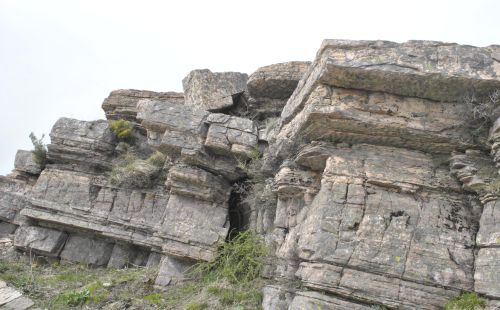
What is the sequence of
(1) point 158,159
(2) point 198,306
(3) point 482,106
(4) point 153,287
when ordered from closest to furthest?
1. (3) point 482,106
2. (2) point 198,306
3. (4) point 153,287
4. (1) point 158,159

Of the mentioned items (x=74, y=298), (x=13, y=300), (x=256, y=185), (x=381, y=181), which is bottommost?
(x=13, y=300)

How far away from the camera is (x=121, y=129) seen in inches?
494

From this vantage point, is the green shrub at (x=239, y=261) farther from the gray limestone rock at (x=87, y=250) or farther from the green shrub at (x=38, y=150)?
the green shrub at (x=38, y=150)

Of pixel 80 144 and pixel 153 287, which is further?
pixel 80 144

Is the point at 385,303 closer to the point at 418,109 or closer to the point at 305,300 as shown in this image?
the point at 305,300

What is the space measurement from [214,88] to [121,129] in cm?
358

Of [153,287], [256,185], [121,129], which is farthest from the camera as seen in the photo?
[121,129]

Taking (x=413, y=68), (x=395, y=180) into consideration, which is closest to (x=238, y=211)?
(x=395, y=180)

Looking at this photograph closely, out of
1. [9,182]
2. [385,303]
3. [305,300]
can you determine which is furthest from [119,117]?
[385,303]

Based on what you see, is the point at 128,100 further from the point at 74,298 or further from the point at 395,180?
the point at 395,180

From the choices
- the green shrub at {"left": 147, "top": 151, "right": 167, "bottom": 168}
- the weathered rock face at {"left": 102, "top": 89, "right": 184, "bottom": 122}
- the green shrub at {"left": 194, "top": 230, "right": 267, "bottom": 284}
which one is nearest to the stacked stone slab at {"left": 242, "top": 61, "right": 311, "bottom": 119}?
the green shrub at {"left": 147, "top": 151, "right": 167, "bottom": 168}

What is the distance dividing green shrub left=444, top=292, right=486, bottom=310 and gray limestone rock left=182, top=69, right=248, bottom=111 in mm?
7629

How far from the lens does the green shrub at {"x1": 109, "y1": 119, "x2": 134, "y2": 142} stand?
12477 millimetres

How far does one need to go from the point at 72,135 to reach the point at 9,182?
13.0 feet
